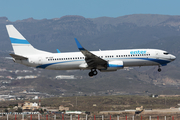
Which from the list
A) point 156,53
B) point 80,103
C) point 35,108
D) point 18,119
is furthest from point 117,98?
point 156,53

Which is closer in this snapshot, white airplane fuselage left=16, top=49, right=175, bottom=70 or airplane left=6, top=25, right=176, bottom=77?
Answer: airplane left=6, top=25, right=176, bottom=77

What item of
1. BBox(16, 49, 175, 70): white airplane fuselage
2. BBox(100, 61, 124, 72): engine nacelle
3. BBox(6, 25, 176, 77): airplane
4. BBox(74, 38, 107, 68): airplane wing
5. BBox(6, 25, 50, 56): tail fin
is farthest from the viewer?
BBox(6, 25, 50, 56): tail fin

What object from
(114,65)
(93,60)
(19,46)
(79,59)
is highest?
(19,46)

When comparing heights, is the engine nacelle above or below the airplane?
below

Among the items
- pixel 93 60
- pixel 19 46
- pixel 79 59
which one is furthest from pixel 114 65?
pixel 19 46

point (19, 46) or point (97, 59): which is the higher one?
point (19, 46)

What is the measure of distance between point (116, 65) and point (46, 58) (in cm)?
1548

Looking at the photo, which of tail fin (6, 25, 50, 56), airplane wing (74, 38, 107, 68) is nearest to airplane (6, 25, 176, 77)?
airplane wing (74, 38, 107, 68)

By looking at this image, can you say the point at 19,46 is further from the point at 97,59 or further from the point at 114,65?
the point at 114,65

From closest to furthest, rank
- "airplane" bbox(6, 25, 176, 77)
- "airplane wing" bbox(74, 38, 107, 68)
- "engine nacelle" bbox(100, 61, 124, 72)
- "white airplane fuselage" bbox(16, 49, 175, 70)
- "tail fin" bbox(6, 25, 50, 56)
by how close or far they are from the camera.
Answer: "airplane wing" bbox(74, 38, 107, 68), "engine nacelle" bbox(100, 61, 124, 72), "airplane" bbox(6, 25, 176, 77), "white airplane fuselage" bbox(16, 49, 175, 70), "tail fin" bbox(6, 25, 50, 56)

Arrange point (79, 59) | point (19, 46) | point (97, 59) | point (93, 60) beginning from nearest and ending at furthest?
point (97, 59) < point (93, 60) < point (79, 59) < point (19, 46)

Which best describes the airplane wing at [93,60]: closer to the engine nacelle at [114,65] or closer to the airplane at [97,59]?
the airplane at [97,59]

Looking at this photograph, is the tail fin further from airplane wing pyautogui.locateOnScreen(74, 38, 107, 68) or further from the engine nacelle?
the engine nacelle

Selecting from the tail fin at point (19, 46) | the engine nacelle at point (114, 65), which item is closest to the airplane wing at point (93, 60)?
the engine nacelle at point (114, 65)
